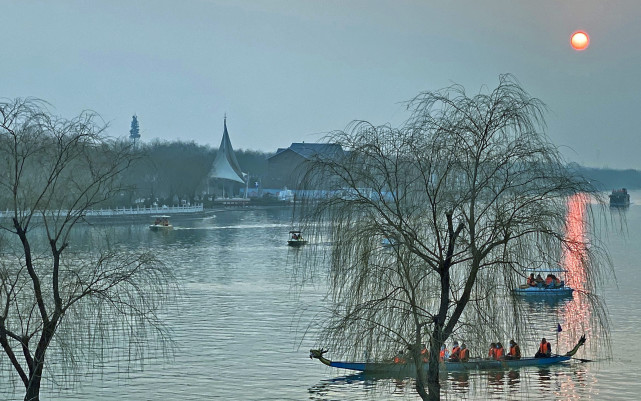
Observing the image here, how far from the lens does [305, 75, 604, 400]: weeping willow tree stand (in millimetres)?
17062

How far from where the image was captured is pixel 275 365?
31.2 metres

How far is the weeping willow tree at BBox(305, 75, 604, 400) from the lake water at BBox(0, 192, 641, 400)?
740 cm

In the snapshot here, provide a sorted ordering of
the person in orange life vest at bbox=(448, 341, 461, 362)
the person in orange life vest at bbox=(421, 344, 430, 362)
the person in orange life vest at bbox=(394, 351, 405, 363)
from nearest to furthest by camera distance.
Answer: the person in orange life vest at bbox=(394, 351, 405, 363)
the person in orange life vest at bbox=(421, 344, 430, 362)
the person in orange life vest at bbox=(448, 341, 461, 362)

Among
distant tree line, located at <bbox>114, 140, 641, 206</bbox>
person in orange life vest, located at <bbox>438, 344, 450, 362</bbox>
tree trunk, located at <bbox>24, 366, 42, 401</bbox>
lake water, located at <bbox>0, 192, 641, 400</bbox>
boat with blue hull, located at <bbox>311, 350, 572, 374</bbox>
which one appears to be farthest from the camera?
distant tree line, located at <bbox>114, 140, 641, 206</bbox>

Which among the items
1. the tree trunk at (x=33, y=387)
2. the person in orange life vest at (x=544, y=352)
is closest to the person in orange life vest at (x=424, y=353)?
the tree trunk at (x=33, y=387)

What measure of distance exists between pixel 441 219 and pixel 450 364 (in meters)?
9.53

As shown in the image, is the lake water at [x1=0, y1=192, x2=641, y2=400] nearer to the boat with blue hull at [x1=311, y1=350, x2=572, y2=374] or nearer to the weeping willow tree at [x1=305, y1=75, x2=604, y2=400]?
the boat with blue hull at [x1=311, y1=350, x2=572, y2=374]

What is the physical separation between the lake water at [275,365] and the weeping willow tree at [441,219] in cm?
740

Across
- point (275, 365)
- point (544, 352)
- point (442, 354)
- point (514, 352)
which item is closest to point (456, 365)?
point (442, 354)

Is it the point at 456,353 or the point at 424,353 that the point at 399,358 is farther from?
the point at 456,353

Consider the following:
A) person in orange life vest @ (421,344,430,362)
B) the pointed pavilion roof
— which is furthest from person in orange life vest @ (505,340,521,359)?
the pointed pavilion roof

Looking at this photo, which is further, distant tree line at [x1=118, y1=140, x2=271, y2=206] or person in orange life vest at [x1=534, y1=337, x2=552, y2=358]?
distant tree line at [x1=118, y1=140, x2=271, y2=206]

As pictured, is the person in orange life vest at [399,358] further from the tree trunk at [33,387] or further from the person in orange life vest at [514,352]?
the person in orange life vest at [514,352]

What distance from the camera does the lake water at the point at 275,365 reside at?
90.1ft
